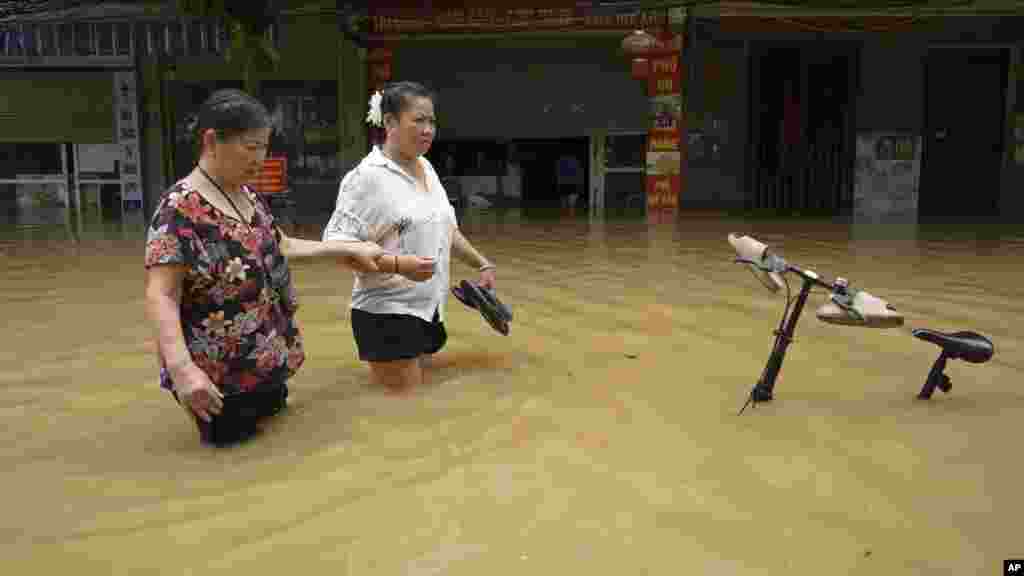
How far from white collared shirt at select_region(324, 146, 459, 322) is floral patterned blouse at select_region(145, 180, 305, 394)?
397 mm

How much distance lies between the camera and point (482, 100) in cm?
1296

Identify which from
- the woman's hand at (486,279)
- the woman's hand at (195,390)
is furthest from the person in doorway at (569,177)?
the woman's hand at (195,390)

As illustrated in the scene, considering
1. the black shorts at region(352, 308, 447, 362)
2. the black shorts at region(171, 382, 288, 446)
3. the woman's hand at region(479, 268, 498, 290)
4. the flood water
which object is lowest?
the flood water

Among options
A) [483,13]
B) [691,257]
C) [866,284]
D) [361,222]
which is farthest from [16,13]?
[866,284]

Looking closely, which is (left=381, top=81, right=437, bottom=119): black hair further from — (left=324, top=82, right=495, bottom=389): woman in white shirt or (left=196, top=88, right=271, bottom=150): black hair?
(left=196, top=88, right=271, bottom=150): black hair

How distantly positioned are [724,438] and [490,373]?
122cm

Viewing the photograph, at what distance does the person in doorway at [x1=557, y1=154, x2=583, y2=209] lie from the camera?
14.8m

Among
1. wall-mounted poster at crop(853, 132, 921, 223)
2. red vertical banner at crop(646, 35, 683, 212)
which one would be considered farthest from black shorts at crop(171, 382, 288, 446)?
wall-mounted poster at crop(853, 132, 921, 223)

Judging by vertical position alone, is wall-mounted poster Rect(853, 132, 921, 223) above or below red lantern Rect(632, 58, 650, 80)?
below

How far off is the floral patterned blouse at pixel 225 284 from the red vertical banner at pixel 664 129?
1007 centimetres

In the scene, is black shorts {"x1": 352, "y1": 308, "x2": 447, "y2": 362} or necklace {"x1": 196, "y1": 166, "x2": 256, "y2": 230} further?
black shorts {"x1": 352, "y1": 308, "x2": 447, "y2": 362}

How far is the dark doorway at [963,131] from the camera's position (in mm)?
12484

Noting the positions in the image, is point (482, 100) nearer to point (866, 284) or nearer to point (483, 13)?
point (483, 13)

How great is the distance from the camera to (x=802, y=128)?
12.6 metres
